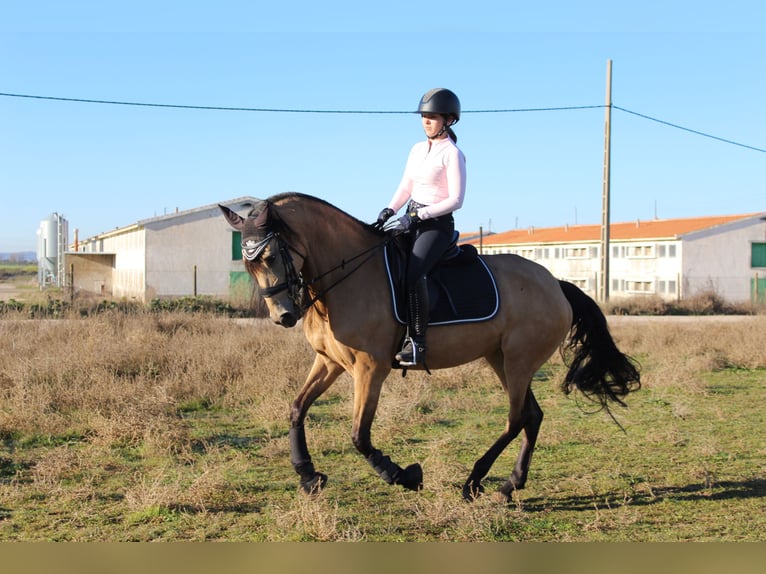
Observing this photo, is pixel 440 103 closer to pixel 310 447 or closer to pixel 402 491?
pixel 402 491

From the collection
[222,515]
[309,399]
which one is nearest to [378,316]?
[309,399]

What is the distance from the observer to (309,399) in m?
5.92

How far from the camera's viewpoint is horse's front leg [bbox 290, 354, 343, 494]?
5.73 m

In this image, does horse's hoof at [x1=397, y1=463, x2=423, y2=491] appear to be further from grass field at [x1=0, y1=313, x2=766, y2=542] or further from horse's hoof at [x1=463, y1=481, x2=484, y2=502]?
horse's hoof at [x1=463, y1=481, x2=484, y2=502]

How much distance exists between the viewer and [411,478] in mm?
5508

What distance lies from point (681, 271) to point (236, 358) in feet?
108

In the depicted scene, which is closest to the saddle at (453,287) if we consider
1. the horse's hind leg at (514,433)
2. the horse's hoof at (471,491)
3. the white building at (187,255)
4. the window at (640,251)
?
the horse's hind leg at (514,433)

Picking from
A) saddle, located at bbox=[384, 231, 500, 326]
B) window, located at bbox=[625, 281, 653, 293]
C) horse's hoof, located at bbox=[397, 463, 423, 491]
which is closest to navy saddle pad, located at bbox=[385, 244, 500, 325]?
saddle, located at bbox=[384, 231, 500, 326]

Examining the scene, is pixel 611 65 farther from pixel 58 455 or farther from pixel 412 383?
pixel 58 455

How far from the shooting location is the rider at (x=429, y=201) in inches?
222

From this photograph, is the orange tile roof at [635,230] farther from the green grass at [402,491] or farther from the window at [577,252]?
the green grass at [402,491]

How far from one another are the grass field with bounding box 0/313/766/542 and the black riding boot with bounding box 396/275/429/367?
1.15 metres

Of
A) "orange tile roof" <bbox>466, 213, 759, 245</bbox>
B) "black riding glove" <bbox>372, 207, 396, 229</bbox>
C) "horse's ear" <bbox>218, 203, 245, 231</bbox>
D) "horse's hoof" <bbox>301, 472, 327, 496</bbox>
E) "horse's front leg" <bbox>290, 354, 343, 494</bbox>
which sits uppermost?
"orange tile roof" <bbox>466, 213, 759, 245</bbox>

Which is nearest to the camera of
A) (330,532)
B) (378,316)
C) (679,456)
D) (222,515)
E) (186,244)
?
(330,532)
